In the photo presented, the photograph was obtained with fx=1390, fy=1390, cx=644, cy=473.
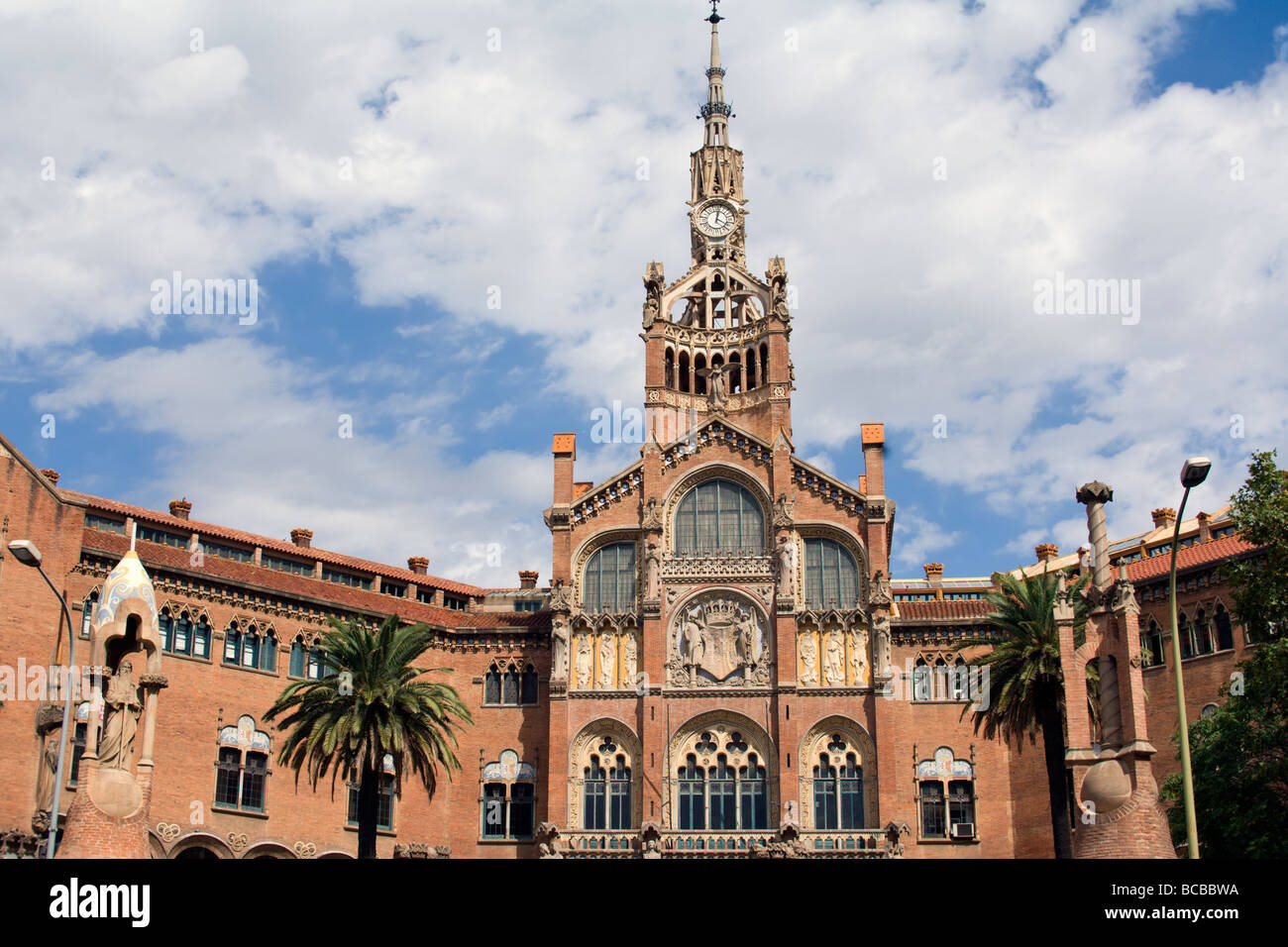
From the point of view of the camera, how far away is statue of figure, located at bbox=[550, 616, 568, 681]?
2172 inches

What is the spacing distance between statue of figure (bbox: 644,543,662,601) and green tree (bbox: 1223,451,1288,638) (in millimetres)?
23868

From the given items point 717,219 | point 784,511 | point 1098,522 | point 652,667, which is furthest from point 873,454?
point 1098,522

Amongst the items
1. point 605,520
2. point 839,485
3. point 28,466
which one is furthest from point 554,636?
point 28,466

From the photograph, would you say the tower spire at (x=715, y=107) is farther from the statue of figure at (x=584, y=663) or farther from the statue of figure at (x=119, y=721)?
the statue of figure at (x=119, y=721)

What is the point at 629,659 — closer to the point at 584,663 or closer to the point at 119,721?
the point at 584,663

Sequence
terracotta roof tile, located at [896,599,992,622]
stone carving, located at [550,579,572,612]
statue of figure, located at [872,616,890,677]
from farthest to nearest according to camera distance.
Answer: terracotta roof tile, located at [896,599,992,622] < stone carving, located at [550,579,572,612] < statue of figure, located at [872,616,890,677]

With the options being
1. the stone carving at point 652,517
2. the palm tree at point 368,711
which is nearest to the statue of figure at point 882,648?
the stone carving at point 652,517

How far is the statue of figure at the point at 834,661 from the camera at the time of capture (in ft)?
178

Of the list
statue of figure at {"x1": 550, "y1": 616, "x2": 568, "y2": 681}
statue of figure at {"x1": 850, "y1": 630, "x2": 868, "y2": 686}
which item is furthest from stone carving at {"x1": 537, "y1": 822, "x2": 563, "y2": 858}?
statue of figure at {"x1": 850, "y1": 630, "x2": 868, "y2": 686}

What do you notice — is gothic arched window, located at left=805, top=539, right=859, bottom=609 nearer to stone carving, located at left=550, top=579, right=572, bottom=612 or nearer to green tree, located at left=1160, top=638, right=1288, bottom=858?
stone carving, located at left=550, top=579, right=572, bottom=612

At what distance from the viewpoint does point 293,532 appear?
60.1 meters

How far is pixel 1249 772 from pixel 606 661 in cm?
2516

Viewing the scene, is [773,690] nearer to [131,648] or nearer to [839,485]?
[839,485]
